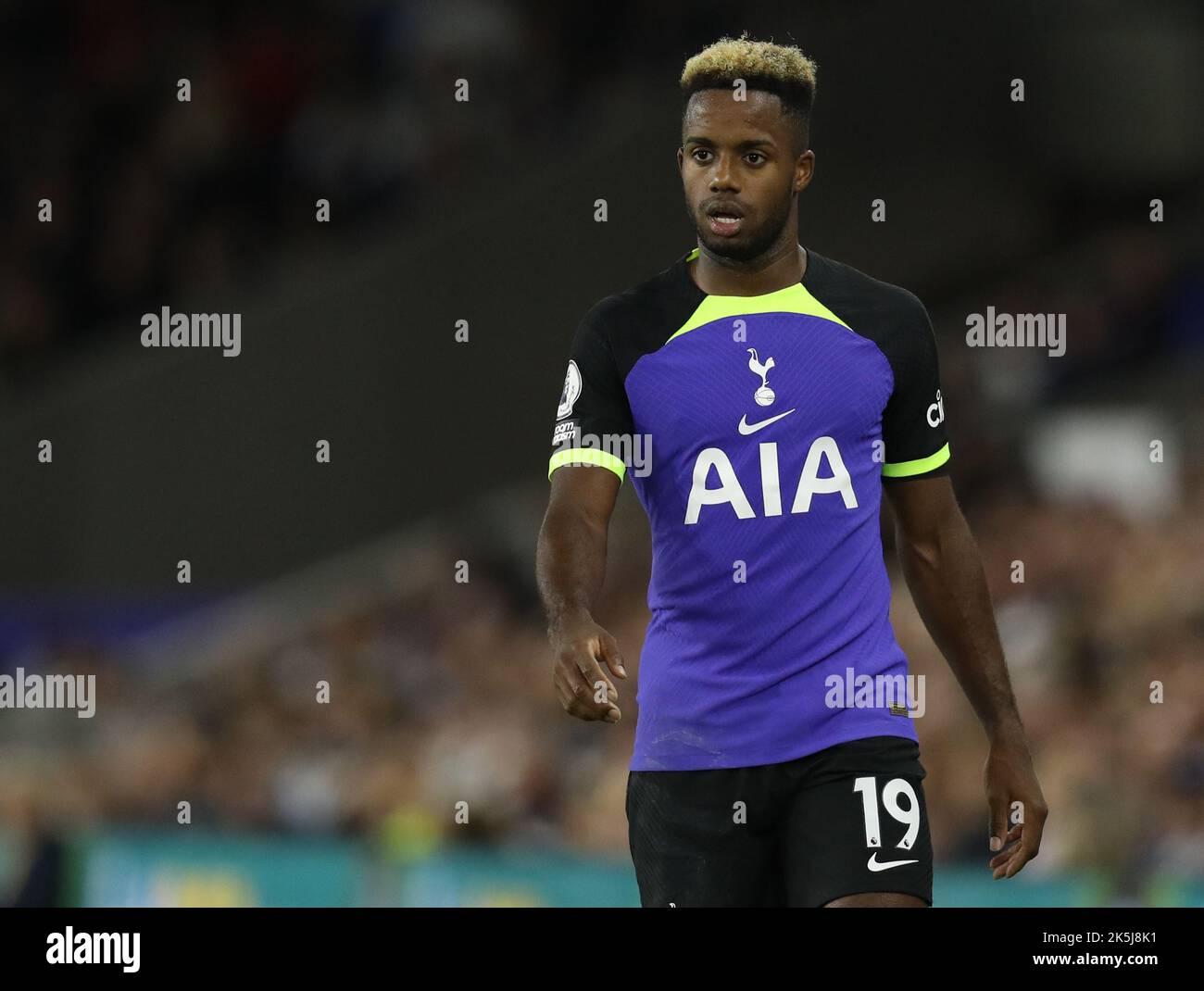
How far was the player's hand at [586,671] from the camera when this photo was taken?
4227 millimetres

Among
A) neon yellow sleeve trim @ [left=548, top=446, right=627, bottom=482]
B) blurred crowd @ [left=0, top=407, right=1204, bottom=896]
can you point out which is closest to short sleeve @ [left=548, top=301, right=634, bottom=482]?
neon yellow sleeve trim @ [left=548, top=446, right=627, bottom=482]

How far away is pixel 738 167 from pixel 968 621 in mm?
1141

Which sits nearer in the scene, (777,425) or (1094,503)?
(777,425)

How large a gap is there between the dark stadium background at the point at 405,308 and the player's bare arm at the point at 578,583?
5.63 metres

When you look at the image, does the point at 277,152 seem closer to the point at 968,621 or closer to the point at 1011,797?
the point at 968,621

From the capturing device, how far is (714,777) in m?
4.72

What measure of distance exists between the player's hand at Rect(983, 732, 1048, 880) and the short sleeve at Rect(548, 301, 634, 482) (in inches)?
41.8

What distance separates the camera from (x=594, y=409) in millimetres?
4809

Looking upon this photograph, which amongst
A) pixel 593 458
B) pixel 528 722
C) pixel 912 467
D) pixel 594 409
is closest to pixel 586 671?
pixel 593 458

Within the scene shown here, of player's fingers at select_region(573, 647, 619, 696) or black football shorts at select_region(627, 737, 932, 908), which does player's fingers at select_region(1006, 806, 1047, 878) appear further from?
player's fingers at select_region(573, 647, 619, 696)
